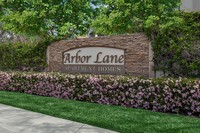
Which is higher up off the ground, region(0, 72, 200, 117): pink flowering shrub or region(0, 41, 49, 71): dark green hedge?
region(0, 41, 49, 71): dark green hedge

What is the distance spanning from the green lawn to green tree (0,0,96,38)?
329 inches

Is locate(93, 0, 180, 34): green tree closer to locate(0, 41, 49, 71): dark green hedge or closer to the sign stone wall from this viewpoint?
the sign stone wall

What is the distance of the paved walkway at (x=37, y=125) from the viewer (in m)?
7.46

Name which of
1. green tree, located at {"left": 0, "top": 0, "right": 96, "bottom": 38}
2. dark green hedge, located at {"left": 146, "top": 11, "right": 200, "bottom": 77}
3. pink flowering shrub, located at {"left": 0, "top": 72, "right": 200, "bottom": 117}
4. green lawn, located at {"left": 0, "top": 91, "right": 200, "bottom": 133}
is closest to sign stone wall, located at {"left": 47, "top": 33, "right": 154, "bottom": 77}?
dark green hedge, located at {"left": 146, "top": 11, "right": 200, "bottom": 77}

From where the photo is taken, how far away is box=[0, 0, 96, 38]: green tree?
1905 cm

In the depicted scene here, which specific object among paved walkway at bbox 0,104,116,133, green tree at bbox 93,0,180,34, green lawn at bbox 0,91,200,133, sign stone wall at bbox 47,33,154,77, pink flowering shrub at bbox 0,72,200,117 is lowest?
paved walkway at bbox 0,104,116,133

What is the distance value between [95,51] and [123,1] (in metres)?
4.73

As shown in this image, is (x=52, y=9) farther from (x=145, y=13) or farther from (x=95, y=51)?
(x=95, y=51)

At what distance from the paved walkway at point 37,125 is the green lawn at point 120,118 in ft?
1.32

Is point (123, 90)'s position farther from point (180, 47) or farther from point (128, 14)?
point (128, 14)

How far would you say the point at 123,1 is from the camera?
17.5 meters

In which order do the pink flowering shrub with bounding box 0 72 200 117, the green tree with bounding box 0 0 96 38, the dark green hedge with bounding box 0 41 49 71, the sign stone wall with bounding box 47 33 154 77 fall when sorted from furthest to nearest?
the green tree with bounding box 0 0 96 38 < the dark green hedge with bounding box 0 41 49 71 < the sign stone wall with bounding box 47 33 154 77 < the pink flowering shrub with bounding box 0 72 200 117

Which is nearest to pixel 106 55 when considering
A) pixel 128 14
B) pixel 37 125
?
pixel 128 14

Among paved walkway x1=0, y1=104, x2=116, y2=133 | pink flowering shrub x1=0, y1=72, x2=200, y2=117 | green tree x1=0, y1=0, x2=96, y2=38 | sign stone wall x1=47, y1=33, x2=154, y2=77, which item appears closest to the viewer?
paved walkway x1=0, y1=104, x2=116, y2=133
